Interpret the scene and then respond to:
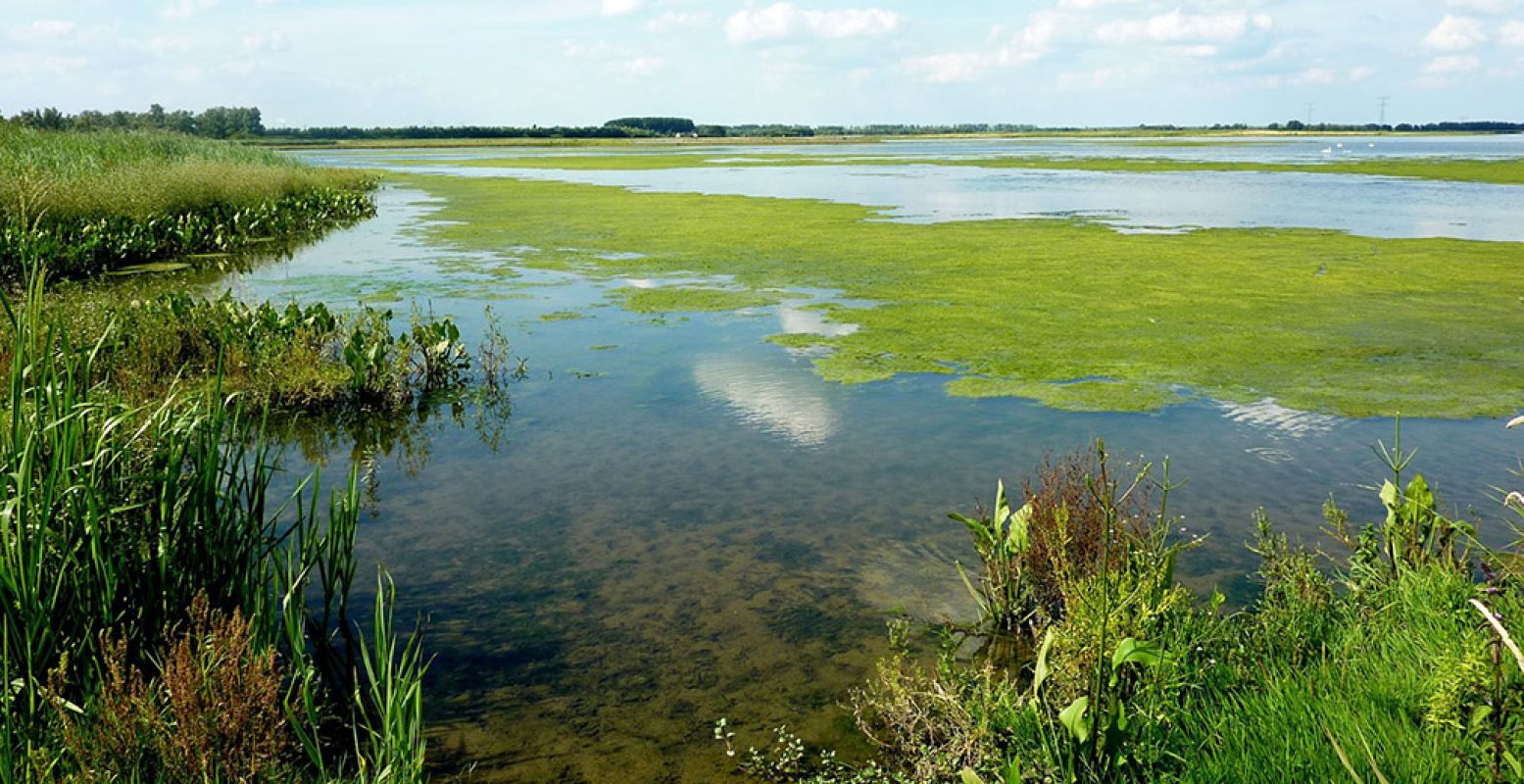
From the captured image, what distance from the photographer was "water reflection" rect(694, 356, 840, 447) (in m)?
7.67

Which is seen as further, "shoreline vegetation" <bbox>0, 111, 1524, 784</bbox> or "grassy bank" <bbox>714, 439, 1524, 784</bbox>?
"shoreline vegetation" <bbox>0, 111, 1524, 784</bbox>

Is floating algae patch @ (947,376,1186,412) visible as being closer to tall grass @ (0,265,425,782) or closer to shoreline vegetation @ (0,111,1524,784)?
shoreline vegetation @ (0,111,1524,784)

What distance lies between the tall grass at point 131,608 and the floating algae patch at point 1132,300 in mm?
5897

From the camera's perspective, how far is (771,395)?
8.55 m

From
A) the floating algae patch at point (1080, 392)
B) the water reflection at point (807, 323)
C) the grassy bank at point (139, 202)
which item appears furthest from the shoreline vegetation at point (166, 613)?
the grassy bank at point (139, 202)

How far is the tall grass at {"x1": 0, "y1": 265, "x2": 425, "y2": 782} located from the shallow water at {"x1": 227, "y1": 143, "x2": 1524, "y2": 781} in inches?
27.8

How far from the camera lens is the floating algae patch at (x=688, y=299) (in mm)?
12586

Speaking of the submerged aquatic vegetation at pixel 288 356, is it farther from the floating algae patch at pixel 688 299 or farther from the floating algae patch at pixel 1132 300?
the floating algae patch at pixel 1132 300

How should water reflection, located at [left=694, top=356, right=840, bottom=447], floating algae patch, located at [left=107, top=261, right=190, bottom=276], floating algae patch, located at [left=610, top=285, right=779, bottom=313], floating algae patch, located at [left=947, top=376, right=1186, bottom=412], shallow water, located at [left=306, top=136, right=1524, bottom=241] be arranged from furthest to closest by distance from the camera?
shallow water, located at [left=306, top=136, right=1524, bottom=241]
floating algae patch, located at [left=107, top=261, right=190, bottom=276]
floating algae patch, located at [left=610, top=285, right=779, bottom=313]
floating algae patch, located at [left=947, top=376, right=1186, bottom=412]
water reflection, located at [left=694, top=356, right=840, bottom=447]

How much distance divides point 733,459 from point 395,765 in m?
4.01

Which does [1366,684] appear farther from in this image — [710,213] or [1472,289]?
[710,213]

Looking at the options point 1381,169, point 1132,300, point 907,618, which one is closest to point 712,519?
point 907,618

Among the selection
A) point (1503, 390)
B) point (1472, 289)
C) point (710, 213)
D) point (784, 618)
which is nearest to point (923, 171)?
point (710, 213)

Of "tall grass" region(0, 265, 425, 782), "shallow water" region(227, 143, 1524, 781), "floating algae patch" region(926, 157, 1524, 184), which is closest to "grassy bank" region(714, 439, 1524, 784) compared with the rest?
"shallow water" region(227, 143, 1524, 781)
